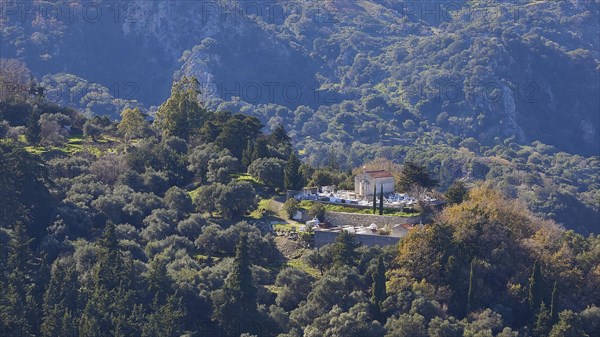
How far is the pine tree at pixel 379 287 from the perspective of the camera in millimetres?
71000

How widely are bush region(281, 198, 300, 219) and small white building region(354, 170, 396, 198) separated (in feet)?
15.0

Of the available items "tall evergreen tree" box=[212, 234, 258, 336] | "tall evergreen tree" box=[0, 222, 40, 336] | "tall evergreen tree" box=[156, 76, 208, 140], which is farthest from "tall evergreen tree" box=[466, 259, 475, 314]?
"tall evergreen tree" box=[156, 76, 208, 140]

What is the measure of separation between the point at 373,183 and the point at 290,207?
18.6ft

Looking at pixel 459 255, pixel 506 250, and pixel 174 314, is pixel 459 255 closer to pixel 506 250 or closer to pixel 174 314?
pixel 506 250

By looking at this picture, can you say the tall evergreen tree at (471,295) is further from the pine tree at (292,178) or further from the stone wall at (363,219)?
the pine tree at (292,178)

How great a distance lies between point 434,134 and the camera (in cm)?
19425

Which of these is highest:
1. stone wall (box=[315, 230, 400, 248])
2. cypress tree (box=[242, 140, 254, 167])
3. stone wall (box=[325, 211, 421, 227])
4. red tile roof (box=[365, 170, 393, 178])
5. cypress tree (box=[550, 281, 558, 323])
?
cypress tree (box=[242, 140, 254, 167])

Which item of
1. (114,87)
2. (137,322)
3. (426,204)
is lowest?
(137,322)

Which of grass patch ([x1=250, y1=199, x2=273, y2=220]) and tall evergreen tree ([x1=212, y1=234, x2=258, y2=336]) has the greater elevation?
grass patch ([x1=250, y1=199, x2=273, y2=220])

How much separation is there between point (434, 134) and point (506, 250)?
120094 mm

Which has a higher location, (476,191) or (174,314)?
(476,191)

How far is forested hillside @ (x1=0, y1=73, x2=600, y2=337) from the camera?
6944 cm

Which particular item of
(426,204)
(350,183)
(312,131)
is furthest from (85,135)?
(312,131)

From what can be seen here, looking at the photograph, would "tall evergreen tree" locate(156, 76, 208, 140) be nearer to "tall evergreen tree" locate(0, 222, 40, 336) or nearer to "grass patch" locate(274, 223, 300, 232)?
"grass patch" locate(274, 223, 300, 232)
